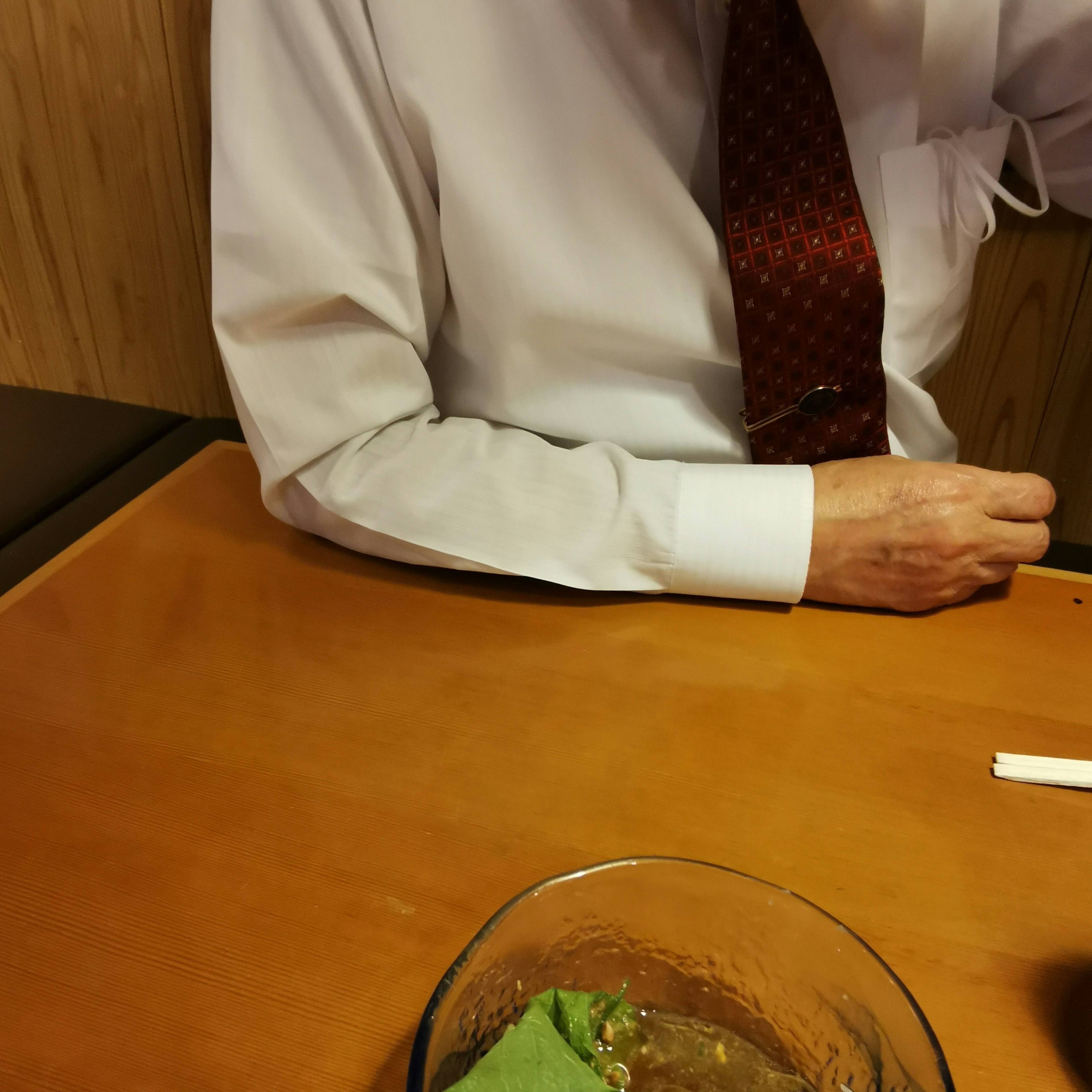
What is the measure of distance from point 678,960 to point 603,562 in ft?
1.21

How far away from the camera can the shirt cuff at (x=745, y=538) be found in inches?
27.2

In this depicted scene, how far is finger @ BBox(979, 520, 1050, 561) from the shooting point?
2.30 feet

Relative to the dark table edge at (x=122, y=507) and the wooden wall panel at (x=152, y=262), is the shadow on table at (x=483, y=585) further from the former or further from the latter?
the wooden wall panel at (x=152, y=262)

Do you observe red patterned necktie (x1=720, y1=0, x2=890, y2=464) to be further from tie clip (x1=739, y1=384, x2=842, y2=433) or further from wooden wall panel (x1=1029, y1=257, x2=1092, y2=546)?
wooden wall panel (x1=1029, y1=257, x2=1092, y2=546)

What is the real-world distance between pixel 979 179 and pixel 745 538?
453 mm

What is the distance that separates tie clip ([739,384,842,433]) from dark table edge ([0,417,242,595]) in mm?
580

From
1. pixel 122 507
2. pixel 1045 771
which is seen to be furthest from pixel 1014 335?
pixel 122 507

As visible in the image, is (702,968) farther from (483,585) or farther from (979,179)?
(979,179)

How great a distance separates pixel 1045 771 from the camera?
54 cm

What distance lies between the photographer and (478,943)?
32 centimetres

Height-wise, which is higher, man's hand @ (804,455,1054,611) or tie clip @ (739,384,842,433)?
tie clip @ (739,384,842,433)

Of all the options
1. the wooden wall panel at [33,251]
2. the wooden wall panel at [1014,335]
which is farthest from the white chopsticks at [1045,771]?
the wooden wall panel at [33,251]

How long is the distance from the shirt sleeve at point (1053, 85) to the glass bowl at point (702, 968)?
872 millimetres

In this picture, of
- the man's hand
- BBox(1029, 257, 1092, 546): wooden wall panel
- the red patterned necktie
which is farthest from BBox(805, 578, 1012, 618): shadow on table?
BBox(1029, 257, 1092, 546): wooden wall panel
